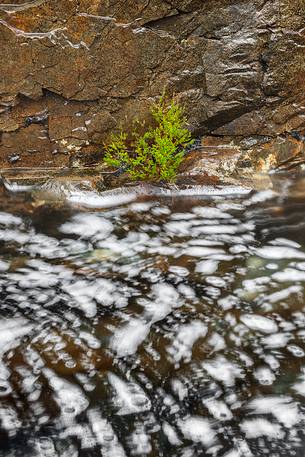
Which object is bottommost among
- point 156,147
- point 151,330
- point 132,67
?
point 151,330

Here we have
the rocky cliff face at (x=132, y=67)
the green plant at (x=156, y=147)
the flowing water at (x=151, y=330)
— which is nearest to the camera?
the flowing water at (x=151, y=330)

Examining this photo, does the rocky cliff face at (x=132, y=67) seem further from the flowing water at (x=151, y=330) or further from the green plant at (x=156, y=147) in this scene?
the flowing water at (x=151, y=330)

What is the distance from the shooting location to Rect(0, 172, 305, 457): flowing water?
311cm

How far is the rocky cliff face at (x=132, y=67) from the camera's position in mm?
6312

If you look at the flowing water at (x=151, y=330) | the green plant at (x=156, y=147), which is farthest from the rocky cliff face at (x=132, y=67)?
the flowing water at (x=151, y=330)

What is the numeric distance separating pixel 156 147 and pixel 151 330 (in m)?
3.38

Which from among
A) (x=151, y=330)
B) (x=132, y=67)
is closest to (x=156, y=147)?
(x=132, y=67)

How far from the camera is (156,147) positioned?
670cm

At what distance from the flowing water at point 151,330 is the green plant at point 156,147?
737 millimetres

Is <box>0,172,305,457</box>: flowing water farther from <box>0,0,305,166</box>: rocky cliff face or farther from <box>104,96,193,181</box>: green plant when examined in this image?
<box>0,0,305,166</box>: rocky cliff face

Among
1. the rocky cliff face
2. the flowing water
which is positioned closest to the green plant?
the rocky cliff face

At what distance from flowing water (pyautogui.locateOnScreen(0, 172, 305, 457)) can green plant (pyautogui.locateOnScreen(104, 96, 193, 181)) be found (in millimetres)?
737

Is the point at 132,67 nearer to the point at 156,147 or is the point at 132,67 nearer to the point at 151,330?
the point at 156,147

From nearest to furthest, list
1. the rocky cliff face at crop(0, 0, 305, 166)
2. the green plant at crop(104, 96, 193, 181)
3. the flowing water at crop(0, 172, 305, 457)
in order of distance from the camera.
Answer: the flowing water at crop(0, 172, 305, 457) < the rocky cliff face at crop(0, 0, 305, 166) < the green plant at crop(104, 96, 193, 181)
